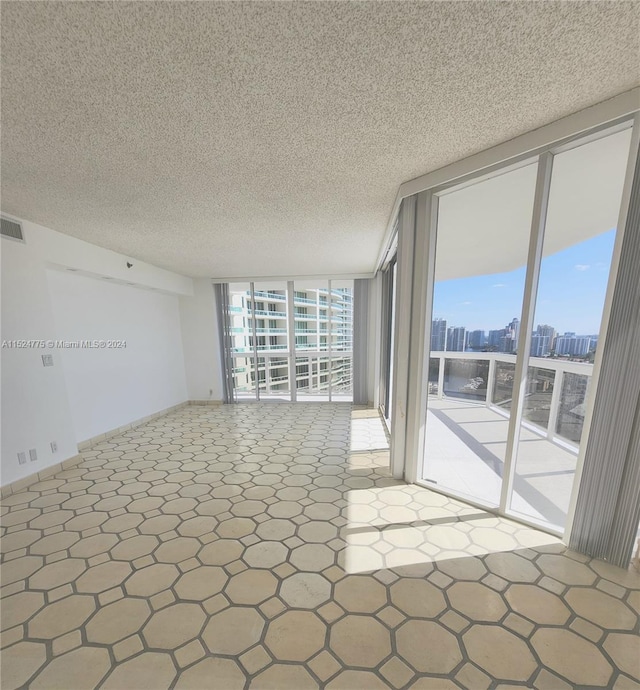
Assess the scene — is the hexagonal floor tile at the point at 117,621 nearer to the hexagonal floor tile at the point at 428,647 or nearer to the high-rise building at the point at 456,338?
the hexagonal floor tile at the point at 428,647

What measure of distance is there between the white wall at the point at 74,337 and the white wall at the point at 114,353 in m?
0.01

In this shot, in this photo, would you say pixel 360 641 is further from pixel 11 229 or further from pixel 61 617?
pixel 11 229

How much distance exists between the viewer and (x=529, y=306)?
1791mm

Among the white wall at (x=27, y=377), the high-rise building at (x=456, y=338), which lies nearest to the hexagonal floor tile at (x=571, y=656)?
the high-rise building at (x=456, y=338)

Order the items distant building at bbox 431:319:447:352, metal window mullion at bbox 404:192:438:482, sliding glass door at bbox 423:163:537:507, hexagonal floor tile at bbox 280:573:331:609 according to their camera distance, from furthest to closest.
A: distant building at bbox 431:319:447:352 < metal window mullion at bbox 404:192:438:482 < sliding glass door at bbox 423:163:537:507 < hexagonal floor tile at bbox 280:573:331:609

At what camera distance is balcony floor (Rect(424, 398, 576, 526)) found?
209cm

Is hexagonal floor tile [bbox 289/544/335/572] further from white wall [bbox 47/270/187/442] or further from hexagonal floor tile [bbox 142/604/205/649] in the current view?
white wall [bbox 47/270/187/442]

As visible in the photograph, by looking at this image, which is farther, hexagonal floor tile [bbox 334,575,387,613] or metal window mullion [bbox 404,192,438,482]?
metal window mullion [bbox 404,192,438,482]

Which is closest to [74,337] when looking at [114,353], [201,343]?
[114,353]

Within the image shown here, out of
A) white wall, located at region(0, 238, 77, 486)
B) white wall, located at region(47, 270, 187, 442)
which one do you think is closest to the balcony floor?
white wall, located at region(0, 238, 77, 486)

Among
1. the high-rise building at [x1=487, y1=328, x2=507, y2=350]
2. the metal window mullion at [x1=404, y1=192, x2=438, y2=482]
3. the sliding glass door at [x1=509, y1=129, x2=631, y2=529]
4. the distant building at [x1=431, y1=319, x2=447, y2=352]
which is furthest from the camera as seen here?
the distant building at [x1=431, y1=319, x2=447, y2=352]

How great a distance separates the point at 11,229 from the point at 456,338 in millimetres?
4112

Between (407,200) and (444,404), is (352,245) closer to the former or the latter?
(407,200)

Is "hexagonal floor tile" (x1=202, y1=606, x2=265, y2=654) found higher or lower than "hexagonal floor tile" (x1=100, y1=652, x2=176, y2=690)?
lower
